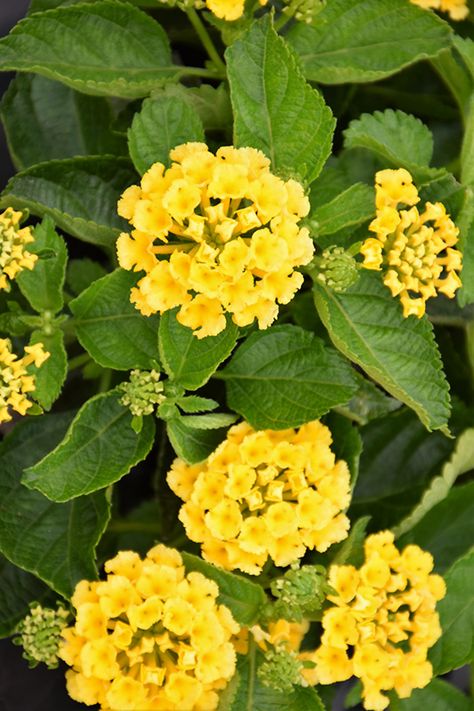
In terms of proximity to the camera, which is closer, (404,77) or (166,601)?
(166,601)

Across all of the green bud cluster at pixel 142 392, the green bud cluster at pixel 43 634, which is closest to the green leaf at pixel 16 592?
the green bud cluster at pixel 43 634

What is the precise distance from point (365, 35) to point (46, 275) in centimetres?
53

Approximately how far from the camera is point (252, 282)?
3.07 ft

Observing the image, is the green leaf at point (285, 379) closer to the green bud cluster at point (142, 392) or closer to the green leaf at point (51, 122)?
the green bud cluster at point (142, 392)

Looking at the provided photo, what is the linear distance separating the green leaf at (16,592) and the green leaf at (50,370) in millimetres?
321

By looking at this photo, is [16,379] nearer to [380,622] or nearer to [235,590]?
[235,590]

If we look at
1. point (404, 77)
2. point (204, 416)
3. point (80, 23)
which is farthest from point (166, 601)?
point (404, 77)

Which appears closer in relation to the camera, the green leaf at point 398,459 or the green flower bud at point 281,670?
the green flower bud at point 281,670

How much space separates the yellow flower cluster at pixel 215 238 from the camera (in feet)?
3.01

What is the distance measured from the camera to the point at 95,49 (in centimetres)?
116

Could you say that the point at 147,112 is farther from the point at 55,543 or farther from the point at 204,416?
the point at 55,543

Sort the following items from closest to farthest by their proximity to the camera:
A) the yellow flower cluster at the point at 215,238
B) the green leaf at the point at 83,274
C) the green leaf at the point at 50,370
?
the yellow flower cluster at the point at 215,238 → the green leaf at the point at 50,370 → the green leaf at the point at 83,274

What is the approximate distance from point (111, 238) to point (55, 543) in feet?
1.32

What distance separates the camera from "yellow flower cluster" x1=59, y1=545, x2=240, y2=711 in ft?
3.12
